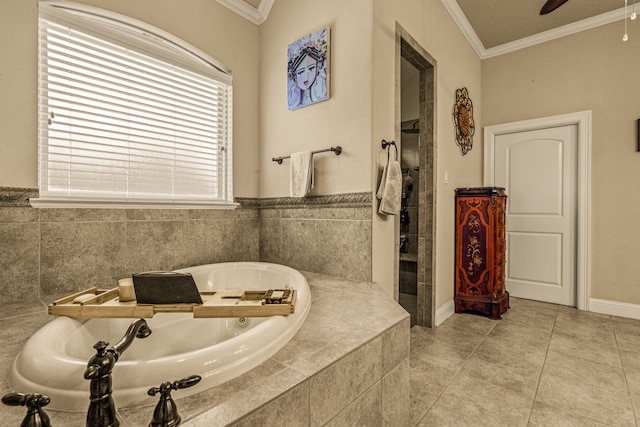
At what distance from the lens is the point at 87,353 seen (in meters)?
1.13

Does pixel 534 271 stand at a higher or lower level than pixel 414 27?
lower

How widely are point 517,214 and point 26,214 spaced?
13.6 ft

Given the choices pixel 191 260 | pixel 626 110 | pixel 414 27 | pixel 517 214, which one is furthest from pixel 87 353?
pixel 626 110

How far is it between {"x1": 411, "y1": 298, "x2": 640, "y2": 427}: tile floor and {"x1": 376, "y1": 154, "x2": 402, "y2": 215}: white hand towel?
39.7 inches

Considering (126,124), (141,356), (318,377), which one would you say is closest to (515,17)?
(126,124)

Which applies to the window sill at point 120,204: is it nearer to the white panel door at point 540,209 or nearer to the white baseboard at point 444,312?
the white baseboard at point 444,312

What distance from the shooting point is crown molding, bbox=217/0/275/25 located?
2391mm

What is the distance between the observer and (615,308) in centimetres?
280

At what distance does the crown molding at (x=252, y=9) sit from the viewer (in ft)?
7.84

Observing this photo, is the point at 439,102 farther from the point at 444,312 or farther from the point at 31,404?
the point at 31,404

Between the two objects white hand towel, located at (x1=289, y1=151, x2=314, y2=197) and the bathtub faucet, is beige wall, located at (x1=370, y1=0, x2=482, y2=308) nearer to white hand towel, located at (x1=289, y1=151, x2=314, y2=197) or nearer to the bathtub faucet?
white hand towel, located at (x1=289, y1=151, x2=314, y2=197)

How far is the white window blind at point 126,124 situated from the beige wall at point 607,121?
3.34 metres

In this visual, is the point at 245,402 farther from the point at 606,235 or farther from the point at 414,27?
the point at 606,235

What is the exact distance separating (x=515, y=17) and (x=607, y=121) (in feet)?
4.36
